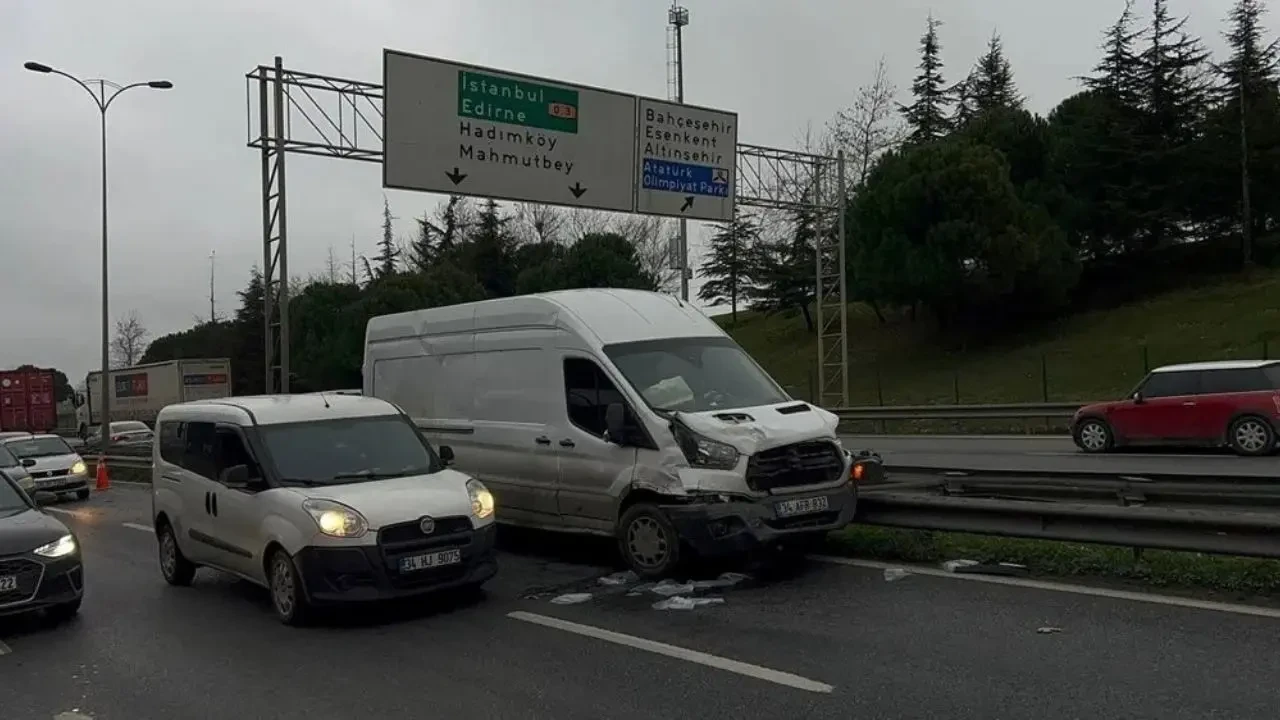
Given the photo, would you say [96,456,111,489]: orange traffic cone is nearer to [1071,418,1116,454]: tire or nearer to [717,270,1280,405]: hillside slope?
[1071,418,1116,454]: tire

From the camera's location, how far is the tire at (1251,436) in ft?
55.5

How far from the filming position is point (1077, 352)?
131 ft

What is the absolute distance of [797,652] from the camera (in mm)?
6582

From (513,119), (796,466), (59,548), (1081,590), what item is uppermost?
(513,119)

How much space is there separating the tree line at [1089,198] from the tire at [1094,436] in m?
24.0

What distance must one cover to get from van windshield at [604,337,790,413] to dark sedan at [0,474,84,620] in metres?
4.86

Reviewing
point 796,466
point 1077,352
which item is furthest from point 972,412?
point 796,466

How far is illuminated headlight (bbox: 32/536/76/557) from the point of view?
27.8ft

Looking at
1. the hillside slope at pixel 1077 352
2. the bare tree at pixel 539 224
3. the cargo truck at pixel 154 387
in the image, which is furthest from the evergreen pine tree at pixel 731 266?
the cargo truck at pixel 154 387

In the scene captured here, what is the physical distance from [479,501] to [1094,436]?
554 inches

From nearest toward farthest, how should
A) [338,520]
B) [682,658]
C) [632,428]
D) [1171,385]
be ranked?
1. [682,658]
2. [338,520]
3. [632,428]
4. [1171,385]

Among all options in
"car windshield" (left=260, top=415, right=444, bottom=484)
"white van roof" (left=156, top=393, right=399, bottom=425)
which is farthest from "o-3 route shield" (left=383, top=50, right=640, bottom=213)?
"car windshield" (left=260, top=415, right=444, bottom=484)

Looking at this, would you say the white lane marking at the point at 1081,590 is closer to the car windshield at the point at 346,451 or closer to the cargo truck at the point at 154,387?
the car windshield at the point at 346,451

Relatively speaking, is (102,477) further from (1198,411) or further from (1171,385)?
(1198,411)
